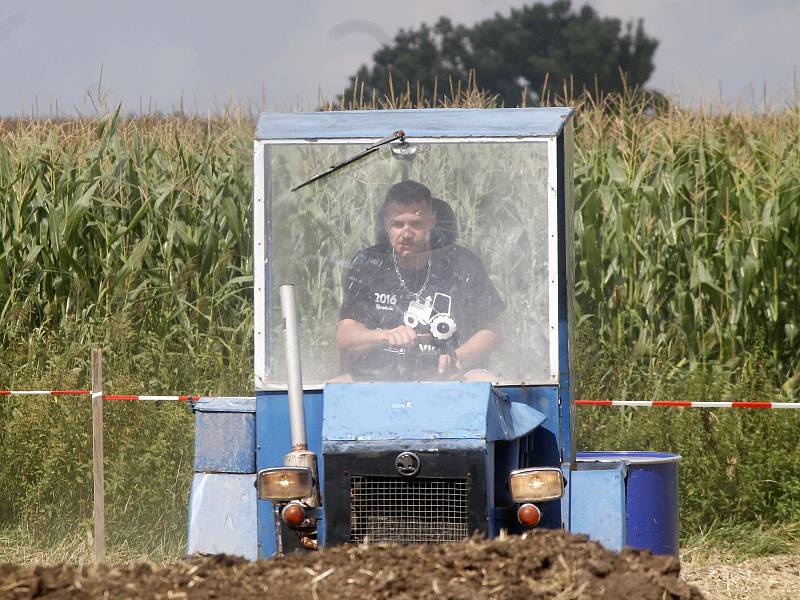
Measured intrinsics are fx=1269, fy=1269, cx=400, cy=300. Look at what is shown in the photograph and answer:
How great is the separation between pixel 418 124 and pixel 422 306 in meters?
0.74

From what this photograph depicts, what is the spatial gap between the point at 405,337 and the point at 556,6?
135 feet

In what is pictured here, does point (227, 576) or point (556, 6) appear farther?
point (556, 6)

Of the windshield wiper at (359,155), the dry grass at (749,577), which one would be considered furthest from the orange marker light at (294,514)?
the dry grass at (749,577)

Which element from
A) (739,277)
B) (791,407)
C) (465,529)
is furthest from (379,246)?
(739,277)

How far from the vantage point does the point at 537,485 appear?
4.22 metres

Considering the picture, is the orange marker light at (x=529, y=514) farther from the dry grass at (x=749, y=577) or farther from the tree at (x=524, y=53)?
the tree at (x=524, y=53)

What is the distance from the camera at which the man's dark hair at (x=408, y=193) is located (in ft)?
16.2

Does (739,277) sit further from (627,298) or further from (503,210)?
(503,210)

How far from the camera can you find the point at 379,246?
490 centimetres

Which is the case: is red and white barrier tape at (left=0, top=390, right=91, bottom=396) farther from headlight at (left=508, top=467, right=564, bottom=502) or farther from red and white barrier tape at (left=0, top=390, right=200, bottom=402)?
headlight at (left=508, top=467, right=564, bottom=502)

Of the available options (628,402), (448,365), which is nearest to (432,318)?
(448,365)

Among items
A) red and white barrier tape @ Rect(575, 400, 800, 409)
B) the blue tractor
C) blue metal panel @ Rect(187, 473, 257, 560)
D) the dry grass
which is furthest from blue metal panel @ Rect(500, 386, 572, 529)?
red and white barrier tape @ Rect(575, 400, 800, 409)

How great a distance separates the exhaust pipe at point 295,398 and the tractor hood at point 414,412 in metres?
0.10

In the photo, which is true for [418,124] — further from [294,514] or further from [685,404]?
[685,404]
